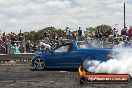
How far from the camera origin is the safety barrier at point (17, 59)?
2356cm

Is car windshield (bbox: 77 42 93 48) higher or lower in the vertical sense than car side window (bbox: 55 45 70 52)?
higher

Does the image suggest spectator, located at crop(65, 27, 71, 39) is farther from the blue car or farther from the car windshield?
the car windshield

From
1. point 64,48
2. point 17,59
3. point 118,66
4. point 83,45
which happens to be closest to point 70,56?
point 64,48

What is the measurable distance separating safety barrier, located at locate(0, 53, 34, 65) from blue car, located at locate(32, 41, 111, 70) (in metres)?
4.87

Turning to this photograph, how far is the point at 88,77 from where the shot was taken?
8062mm

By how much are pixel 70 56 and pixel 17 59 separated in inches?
263

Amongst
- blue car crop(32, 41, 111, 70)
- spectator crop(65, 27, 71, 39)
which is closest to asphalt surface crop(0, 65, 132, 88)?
blue car crop(32, 41, 111, 70)

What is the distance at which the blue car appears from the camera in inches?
673

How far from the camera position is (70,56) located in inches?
703

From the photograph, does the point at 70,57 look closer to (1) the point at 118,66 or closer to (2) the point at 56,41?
(1) the point at 118,66

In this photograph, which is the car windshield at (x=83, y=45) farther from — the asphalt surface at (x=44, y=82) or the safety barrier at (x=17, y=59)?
the safety barrier at (x=17, y=59)

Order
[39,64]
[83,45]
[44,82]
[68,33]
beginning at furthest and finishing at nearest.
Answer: [68,33] < [39,64] < [83,45] < [44,82]

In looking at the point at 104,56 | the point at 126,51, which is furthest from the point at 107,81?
the point at 104,56

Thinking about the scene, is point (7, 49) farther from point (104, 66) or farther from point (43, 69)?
point (104, 66)
